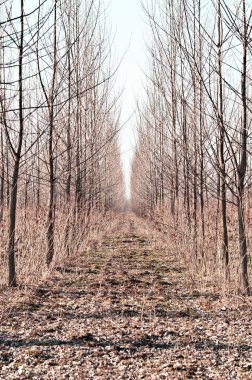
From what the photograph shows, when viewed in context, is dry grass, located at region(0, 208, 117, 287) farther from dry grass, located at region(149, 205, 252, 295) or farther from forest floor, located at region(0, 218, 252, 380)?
dry grass, located at region(149, 205, 252, 295)

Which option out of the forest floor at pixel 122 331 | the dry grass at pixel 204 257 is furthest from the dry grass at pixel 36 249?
the dry grass at pixel 204 257

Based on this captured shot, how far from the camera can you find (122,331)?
11.6 feet

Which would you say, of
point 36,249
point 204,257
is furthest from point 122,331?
point 204,257

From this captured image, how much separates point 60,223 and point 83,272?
134 centimetres

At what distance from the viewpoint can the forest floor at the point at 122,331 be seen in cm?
279

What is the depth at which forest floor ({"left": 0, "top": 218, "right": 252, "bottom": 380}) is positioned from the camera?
2789 millimetres

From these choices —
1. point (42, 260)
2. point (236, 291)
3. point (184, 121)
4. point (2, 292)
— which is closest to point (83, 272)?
point (42, 260)

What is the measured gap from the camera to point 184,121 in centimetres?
739

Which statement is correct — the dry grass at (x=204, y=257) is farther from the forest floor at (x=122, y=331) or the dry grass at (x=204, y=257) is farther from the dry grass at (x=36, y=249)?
the dry grass at (x=36, y=249)

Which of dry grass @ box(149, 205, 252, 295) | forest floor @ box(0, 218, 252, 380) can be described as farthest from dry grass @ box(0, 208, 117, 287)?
dry grass @ box(149, 205, 252, 295)

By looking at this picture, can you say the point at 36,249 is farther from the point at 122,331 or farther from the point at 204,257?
the point at 122,331

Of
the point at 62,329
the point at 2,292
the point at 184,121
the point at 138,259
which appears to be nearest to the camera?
the point at 62,329

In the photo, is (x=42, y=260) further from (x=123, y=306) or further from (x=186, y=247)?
(x=186, y=247)

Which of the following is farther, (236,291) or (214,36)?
(214,36)
